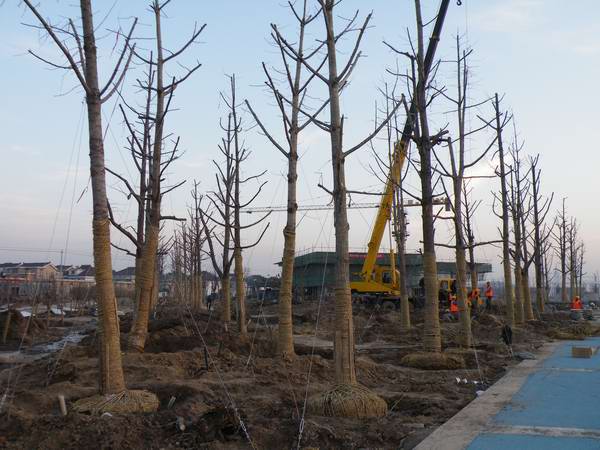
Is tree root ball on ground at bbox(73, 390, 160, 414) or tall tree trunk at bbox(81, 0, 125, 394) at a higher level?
tall tree trunk at bbox(81, 0, 125, 394)

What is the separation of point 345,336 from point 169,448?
2621 mm

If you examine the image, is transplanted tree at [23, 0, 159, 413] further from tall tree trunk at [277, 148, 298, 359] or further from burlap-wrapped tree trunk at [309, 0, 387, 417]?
tall tree trunk at [277, 148, 298, 359]

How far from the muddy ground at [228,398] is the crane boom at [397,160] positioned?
311cm

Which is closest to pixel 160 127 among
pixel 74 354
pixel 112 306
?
pixel 74 354

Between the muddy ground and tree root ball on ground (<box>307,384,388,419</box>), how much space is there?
0.19m

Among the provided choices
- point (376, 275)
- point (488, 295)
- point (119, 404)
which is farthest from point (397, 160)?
point (488, 295)

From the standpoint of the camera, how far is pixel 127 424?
6016 millimetres

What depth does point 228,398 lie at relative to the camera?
8.05 meters

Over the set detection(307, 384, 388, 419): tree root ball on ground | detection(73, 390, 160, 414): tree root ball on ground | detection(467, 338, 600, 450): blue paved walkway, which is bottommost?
detection(467, 338, 600, 450): blue paved walkway

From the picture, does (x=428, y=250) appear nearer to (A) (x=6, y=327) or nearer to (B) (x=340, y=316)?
(B) (x=340, y=316)

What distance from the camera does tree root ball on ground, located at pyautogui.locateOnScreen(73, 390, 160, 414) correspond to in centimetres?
673

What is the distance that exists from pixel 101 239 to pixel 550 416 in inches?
217

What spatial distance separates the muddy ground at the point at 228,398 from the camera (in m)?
5.95

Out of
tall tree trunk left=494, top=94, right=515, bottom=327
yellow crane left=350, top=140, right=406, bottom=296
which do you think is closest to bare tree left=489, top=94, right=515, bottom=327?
tall tree trunk left=494, top=94, right=515, bottom=327
